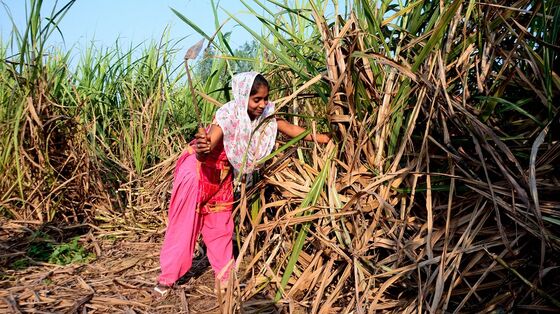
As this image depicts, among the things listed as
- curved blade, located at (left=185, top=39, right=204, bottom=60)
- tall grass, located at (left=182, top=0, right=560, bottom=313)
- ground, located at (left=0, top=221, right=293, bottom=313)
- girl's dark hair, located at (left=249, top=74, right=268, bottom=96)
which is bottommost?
ground, located at (left=0, top=221, right=293, bottom=313)

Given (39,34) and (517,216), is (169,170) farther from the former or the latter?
(517,216)

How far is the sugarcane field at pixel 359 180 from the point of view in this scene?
1.75m

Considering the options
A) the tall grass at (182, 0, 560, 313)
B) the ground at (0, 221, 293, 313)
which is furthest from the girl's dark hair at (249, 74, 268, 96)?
the ground at (0, 221, 293, 313)

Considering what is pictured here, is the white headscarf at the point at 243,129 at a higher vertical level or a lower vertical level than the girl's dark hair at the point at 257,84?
lower

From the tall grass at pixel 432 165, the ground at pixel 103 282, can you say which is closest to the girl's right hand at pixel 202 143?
the tall grass at pixel 432 165

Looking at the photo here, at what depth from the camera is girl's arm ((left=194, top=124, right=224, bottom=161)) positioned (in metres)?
2.30

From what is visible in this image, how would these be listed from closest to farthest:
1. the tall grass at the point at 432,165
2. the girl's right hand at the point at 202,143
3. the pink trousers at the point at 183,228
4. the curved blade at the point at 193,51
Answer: the curved blade at the point at 193,51 < the tall grass at the point at 432,165 < the girl's right hand at the point at 202,143 < the pink trousers at the point at 183,228

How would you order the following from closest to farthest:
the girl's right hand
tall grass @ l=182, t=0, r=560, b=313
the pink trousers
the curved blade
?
the curved blade
tall grass @ l=182, t=0, r=560, b=313
the girl's right hand
the pink trousers

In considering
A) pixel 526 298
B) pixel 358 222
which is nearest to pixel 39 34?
pixel 358 222

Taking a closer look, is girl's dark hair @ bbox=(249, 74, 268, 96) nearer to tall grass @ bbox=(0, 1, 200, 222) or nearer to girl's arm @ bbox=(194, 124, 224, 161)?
girl's arm @ bbox=(194, 124, 224, 161)

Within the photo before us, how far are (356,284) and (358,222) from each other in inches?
9.5

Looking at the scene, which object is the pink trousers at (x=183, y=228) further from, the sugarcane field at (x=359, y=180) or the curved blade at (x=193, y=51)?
the curved blade at (x=193, y=51)

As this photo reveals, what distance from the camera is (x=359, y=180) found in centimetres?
208

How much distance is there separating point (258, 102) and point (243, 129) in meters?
0.14
